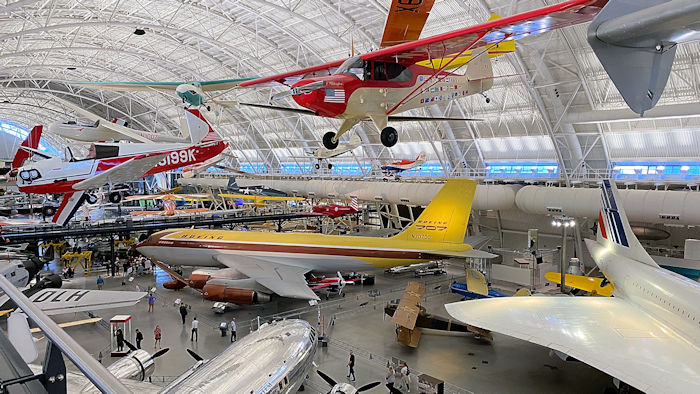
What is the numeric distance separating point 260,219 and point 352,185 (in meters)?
8.34

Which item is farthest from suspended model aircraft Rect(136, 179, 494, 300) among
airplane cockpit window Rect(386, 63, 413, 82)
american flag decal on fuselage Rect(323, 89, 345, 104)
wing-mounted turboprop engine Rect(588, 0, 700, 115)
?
wing-mounted turboprop engine Rect(588, 0, 700, 115)

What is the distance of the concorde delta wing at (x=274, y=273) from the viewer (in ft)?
62.8

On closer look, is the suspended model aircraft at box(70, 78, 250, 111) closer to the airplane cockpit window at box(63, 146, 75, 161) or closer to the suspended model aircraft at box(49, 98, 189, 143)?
the airplane cockpit window at box(63, 146, 75, 161)

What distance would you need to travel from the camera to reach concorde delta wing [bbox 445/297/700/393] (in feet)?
30.6

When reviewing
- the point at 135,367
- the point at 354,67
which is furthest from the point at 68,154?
the point at 354,67

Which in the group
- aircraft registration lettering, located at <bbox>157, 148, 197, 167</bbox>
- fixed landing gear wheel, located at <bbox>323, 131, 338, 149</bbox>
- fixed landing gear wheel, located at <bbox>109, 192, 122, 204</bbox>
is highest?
aircraft registration lettering, located at <bbox>157, 148, 197, 167</bbox>

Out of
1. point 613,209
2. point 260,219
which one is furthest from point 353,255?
point 260,219

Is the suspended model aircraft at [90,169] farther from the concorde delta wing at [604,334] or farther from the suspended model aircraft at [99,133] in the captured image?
the concorde delta wing at [604,334]

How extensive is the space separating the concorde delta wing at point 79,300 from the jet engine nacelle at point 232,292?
13.1 metres

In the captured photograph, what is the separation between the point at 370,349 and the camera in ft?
54.1

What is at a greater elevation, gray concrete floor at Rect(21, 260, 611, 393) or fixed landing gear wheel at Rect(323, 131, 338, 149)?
fixed landing gear wheel at Rect(323, 131, 338, 149)

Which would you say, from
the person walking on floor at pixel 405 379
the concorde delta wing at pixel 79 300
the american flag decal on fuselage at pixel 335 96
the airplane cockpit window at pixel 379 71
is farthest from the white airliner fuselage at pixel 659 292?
the concorde delta wing at pixel 79 300

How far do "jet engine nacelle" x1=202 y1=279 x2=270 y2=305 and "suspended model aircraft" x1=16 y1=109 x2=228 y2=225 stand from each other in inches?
A: 227

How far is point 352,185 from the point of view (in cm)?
3231
